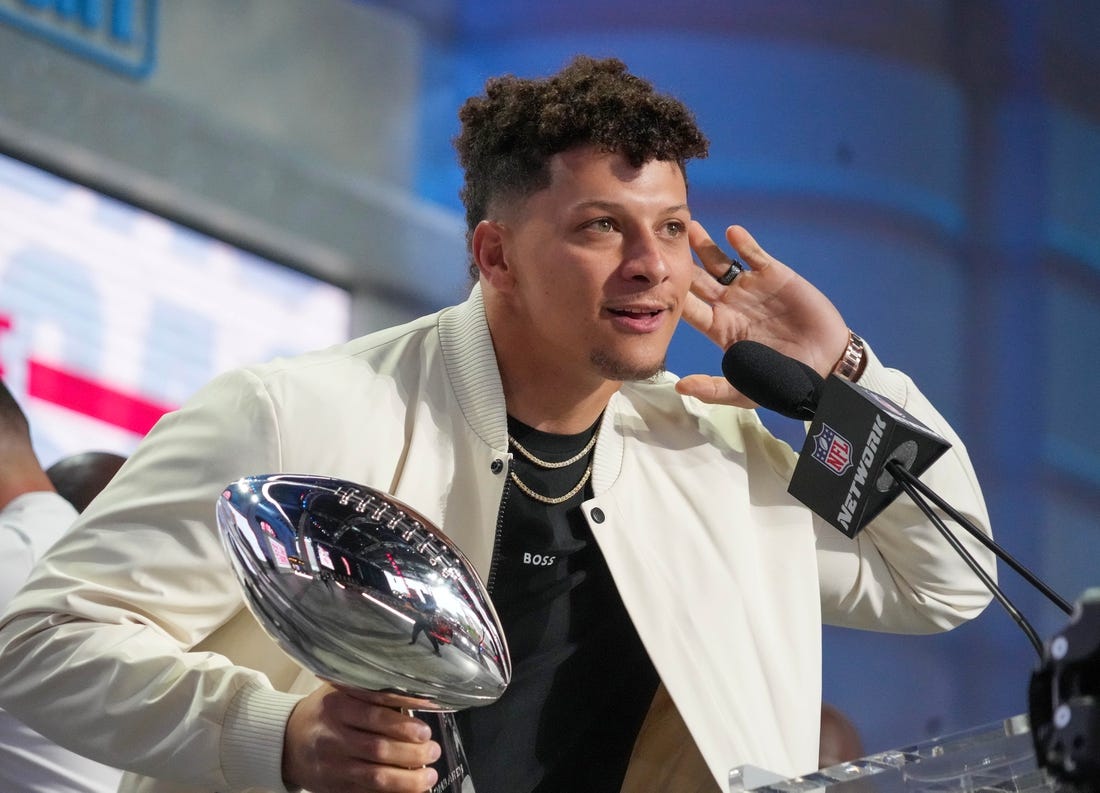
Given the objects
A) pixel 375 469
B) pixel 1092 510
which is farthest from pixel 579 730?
pixel 1092 510

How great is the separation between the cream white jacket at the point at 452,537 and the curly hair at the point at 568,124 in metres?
0.21

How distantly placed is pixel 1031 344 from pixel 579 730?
264cm

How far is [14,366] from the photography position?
3.76m

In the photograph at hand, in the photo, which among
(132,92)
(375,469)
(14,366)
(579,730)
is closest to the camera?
(375,469)

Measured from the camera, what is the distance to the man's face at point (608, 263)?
2.04 meters

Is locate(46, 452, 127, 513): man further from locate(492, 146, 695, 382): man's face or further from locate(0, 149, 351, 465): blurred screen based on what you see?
locate(492, 146, 695, 382): man's face

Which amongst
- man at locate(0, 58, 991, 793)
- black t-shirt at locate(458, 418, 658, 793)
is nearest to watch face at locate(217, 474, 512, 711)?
man at locate(0, 58, 991, 793)

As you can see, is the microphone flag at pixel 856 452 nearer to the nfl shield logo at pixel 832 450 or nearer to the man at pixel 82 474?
the nfl shield logo at pixel 832 450

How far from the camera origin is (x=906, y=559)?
2.21 m

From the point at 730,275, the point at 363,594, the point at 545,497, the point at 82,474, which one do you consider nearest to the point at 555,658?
the point at 545,497

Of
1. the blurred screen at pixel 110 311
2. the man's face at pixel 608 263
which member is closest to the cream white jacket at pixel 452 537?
the man's face at pixel 608 263

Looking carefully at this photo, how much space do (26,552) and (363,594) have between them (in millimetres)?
1858

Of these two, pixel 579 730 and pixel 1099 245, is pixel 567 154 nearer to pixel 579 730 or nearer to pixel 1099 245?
pixel 579 730

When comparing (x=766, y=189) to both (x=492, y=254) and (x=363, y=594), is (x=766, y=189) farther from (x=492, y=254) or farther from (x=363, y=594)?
(x=363, y=594)
